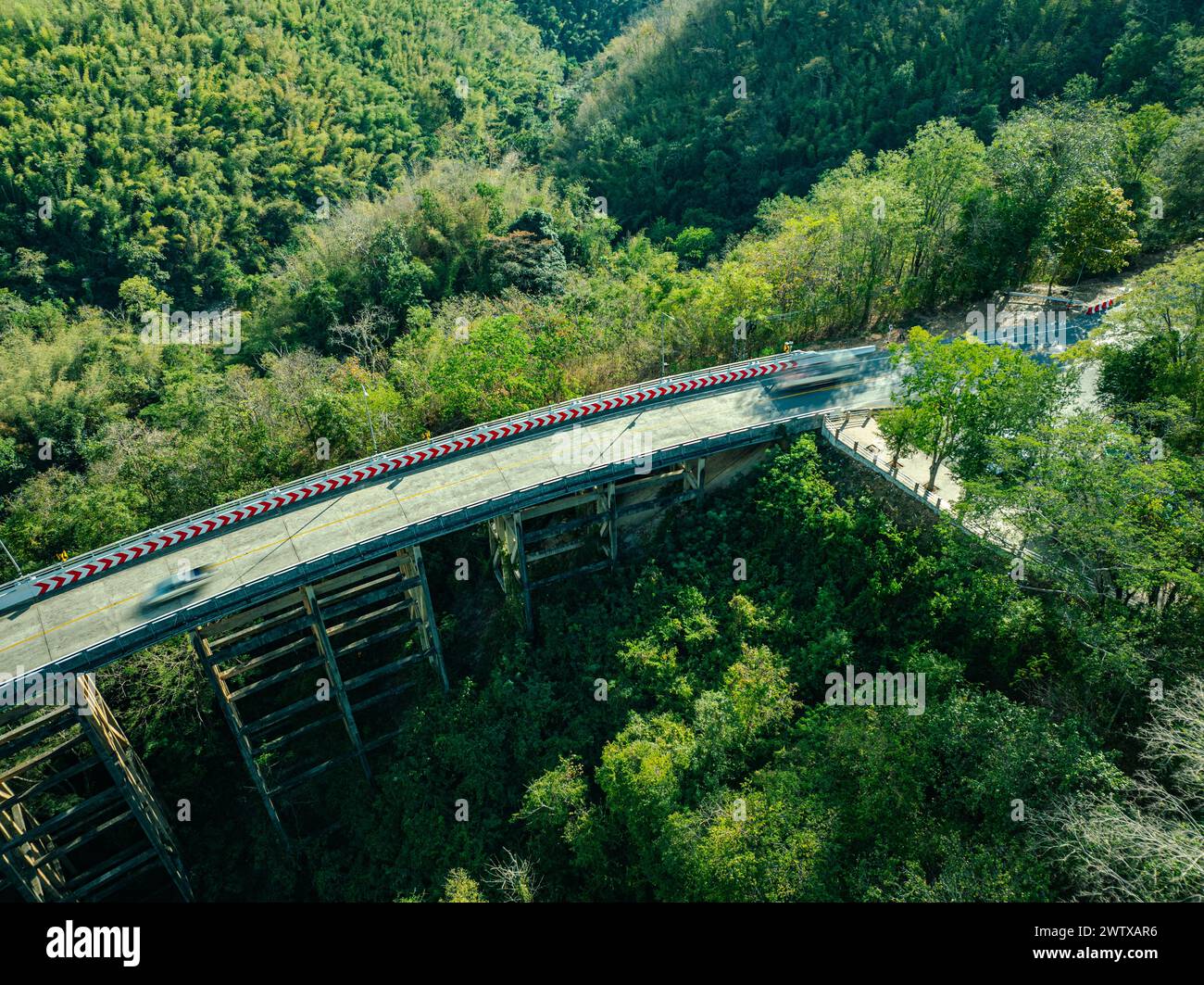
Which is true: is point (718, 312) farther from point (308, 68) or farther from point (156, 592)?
point (308, 68)

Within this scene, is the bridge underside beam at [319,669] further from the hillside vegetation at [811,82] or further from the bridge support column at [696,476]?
the hillside vegetation at [811,82]

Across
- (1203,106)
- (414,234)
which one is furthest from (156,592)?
(1203,106)

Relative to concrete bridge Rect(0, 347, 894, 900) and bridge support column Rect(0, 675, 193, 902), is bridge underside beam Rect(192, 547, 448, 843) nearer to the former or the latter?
concrete bridge Rect(0, 347, 894, 900)

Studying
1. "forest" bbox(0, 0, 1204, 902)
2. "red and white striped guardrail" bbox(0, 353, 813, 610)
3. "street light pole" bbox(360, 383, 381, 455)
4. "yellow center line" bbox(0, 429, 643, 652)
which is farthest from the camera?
"street light pole" bbox(360, 383, 381, 455)

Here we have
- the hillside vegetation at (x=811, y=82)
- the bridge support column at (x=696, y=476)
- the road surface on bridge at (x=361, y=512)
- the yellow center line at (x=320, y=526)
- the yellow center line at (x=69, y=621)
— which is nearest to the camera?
the yellow center line at (x=69, y=621)

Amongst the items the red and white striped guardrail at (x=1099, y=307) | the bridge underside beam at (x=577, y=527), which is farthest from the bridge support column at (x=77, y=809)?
the red and white striped guardrail at (x=1099, y=307)

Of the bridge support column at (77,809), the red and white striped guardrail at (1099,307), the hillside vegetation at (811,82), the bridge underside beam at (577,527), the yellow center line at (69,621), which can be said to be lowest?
the bridge support column at (77,809)

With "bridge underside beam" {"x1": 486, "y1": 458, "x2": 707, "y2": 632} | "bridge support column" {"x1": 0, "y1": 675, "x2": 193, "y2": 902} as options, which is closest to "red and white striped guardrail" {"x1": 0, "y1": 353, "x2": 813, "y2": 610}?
"bridge underside beam" {"x1": 486, "y1": 458, "x2": 707, "y2": 632}
